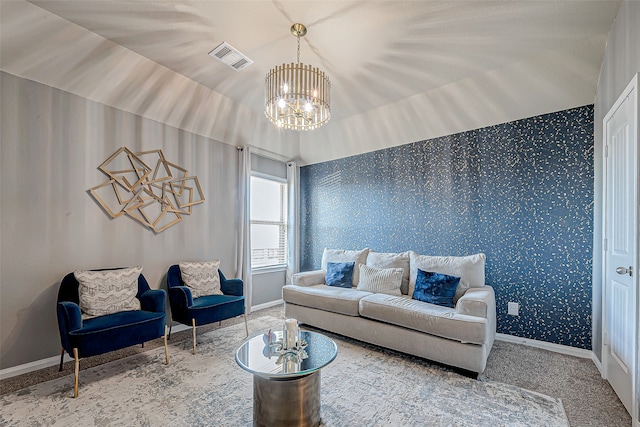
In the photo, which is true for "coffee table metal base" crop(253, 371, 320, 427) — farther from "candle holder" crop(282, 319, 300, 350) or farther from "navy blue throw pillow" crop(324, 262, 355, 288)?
"navy blue throw pillow" crop(324, 262, 355, 288)

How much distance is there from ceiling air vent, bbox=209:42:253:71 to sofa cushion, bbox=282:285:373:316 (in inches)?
104

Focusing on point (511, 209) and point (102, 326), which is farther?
point (511, 209)

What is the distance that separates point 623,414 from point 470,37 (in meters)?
3.00

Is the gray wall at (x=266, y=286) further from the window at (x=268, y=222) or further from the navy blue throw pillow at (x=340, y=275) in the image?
the navy blue throw pillow at (x=340, y=275)

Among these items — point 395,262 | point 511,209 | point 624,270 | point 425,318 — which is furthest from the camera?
point 395,262

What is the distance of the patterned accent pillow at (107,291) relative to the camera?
2713mm

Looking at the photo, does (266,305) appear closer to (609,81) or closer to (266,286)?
(266,286)

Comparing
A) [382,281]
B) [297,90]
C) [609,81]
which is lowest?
[382,281]

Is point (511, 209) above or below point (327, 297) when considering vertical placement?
above

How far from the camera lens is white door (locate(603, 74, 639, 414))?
6.54 feet

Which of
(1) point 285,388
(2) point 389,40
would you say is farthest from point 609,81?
(1) point 285,388

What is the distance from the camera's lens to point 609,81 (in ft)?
8.29

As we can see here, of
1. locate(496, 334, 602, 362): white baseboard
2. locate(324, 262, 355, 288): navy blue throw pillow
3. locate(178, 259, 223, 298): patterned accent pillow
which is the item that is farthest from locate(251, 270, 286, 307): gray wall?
locate(496, 334, 602, 362): white baseboard

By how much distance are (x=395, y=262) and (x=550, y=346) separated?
178cm
